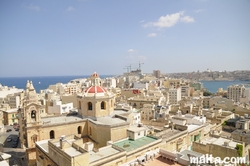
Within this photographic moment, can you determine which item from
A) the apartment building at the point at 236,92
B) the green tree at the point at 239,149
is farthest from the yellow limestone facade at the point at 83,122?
the apartment building at the point at 236,92

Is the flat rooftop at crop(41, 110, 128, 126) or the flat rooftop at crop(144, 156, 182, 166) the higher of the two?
the flat rooftop at crop(41, 110, 128, 126)

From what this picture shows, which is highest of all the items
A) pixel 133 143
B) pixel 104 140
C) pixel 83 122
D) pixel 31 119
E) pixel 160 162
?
pixel 31 119

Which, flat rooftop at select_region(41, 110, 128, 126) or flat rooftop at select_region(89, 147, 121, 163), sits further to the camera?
flat rooftop at select_region(41, 110, 128, 126)

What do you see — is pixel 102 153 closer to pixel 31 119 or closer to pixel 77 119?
pixel 77 119

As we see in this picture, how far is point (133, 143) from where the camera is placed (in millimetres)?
17750

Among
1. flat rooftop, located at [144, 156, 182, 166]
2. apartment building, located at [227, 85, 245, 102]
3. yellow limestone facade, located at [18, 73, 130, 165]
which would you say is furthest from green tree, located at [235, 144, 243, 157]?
apartment building, located at [227, 85, 245, 102]

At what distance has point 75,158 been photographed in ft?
40.8

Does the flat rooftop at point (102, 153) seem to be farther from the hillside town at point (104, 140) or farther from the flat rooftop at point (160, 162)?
A: the flat rooftop at point (160, 162)

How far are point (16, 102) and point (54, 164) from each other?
60.1m

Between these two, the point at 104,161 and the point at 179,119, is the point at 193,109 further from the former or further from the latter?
the point at 104,161

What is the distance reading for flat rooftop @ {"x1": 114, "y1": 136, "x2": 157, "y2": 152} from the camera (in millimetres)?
16875

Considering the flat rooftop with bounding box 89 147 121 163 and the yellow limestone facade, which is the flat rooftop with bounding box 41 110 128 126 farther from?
the flat rooftop with bounding box 89 147 121 163

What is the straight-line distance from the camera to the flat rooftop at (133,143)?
16.9m

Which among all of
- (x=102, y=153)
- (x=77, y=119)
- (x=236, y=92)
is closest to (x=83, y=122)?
(x=77, y=119)
